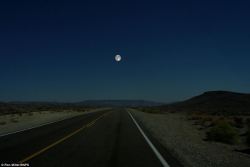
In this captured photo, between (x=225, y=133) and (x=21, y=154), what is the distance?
13.3 meters

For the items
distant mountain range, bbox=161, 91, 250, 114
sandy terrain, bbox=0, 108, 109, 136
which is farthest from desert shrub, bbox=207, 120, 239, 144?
distant mountain range, bbox=161, 91, 250, 114

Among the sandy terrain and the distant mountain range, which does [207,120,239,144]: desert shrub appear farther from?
the distant mountain range

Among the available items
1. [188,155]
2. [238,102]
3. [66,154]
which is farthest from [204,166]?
[238,102]

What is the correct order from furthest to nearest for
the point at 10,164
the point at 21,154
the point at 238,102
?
1. the point at 238,102
2. the point at 21,154
3. the point at 10,164

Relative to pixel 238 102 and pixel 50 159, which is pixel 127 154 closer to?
pixel 50 159

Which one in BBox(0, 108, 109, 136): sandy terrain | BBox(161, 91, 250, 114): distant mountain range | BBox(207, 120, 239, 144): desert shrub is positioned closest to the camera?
BBox(207, 120, 239, 144): desert shrub

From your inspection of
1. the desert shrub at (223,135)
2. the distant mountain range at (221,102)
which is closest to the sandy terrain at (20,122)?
the desert shrub at (223,135)

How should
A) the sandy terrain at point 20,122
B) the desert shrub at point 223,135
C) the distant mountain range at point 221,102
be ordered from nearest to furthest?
the desert shrub at point 223,135
the sandy terrain at point 20,122
the distant mountain range at point 221,102

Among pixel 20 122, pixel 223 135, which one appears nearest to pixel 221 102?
pixel 20 122

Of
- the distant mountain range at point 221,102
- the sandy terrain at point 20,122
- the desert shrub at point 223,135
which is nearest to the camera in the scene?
the desert shrub at point 223,135

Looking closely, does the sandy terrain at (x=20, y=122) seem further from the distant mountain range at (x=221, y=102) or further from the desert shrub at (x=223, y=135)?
the distant mountain range at (x=221, y=102)

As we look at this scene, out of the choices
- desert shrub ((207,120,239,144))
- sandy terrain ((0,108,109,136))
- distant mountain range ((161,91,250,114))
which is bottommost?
→ desert shrub ((207,120,239,144))

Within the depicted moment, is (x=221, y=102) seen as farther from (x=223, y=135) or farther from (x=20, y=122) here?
(x=223, y=135)

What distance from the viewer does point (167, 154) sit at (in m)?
12.1
